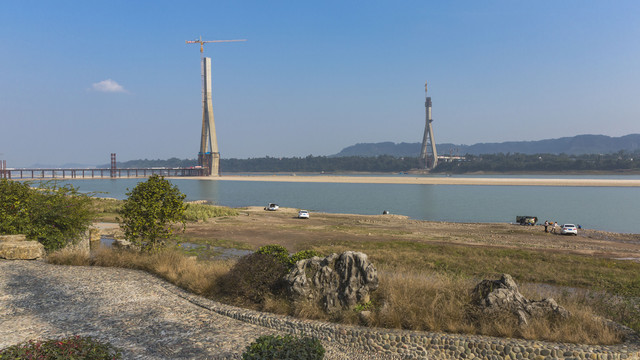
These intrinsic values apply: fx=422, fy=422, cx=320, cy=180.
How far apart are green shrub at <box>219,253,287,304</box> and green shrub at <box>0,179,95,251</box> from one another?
12241mm

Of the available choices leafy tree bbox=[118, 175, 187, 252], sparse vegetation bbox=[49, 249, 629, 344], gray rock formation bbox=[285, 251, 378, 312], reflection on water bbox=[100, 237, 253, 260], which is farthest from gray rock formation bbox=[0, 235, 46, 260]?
gray rock formation bbox=[285, 251, 378, 312]

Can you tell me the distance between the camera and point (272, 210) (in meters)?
74.8

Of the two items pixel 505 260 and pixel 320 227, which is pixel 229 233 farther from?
pixel 505 260

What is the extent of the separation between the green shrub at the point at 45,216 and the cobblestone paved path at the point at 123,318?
4417mm

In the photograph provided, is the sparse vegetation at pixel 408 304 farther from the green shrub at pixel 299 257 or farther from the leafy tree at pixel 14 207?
the leafy tree at pixel 14 207

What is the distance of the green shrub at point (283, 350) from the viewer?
7.18 m

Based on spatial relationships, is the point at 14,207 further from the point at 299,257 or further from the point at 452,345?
the point at 452,345

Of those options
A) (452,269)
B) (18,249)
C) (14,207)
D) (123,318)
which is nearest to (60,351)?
(123,318)

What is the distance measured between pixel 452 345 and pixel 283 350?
15.3ft

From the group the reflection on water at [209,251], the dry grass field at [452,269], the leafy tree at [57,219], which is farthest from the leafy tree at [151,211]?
the reflection on water at [209,251]

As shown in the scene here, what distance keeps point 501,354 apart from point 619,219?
274 ft

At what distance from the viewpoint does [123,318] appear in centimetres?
1184

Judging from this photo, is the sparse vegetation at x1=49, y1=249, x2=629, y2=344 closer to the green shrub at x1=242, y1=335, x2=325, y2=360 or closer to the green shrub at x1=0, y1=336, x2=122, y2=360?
the green shrub at x1=242, y1=335, x2=325, y2=360

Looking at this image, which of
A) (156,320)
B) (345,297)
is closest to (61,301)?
(156,320)
